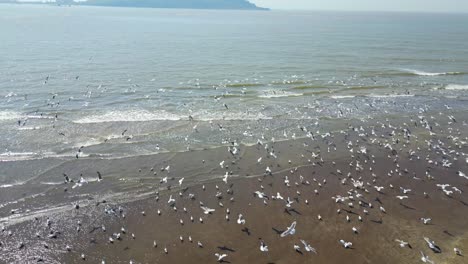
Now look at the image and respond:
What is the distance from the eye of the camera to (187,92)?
5256 cm

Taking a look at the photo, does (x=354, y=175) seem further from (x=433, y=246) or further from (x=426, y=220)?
(x=433, y=246)

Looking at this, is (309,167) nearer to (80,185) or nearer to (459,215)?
(459,215)

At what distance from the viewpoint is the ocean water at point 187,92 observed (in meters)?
37.6

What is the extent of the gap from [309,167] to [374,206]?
6731 millimetres

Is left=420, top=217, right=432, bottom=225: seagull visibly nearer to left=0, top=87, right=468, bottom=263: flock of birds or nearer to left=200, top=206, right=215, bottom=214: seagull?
left=0, top=87, right=468, bottom=263: flock of birds

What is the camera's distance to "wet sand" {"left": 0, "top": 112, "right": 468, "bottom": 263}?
71.8ft

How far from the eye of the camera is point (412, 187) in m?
29.0

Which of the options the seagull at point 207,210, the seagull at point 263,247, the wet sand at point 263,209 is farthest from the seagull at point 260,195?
the seagull at point 263,247

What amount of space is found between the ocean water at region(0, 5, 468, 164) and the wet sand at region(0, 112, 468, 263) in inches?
184

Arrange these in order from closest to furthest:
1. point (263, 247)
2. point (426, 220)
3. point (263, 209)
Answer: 1. point (263, 247)
2. point (426, 220)
3. point (263, 209)

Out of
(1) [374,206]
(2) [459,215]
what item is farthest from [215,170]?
(2) [459,215]

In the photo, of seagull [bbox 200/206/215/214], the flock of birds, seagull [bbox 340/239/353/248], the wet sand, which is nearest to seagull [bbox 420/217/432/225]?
the flock of birds

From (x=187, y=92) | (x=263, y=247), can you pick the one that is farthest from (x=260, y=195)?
(x=187, y=92)

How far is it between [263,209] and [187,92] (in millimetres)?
29831
